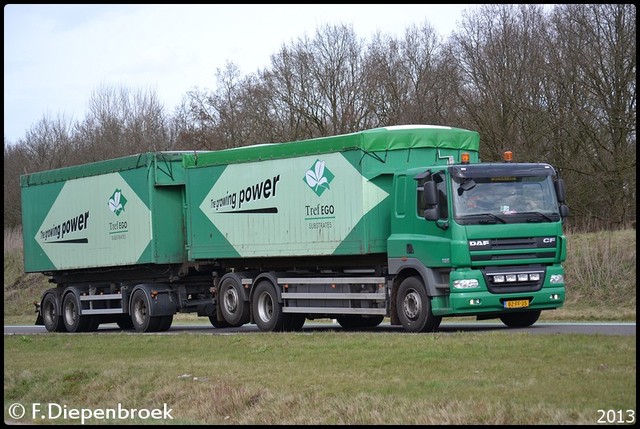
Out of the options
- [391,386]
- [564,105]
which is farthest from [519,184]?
[564,105]

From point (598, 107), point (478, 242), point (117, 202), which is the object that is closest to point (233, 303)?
point (117, 202)

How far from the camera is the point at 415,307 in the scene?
1934 cm

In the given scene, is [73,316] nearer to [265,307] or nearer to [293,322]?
[265,307]

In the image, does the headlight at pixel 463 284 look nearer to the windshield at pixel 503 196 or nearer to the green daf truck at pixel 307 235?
the green daf truck at pixel 307 235

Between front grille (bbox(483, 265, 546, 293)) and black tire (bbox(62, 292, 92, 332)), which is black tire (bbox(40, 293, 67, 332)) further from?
front grille (bbox(483, 265, 546, 293))

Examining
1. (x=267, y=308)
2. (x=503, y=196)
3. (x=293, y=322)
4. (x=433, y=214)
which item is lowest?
(x=293, y=322)

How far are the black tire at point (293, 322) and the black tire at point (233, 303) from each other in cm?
109

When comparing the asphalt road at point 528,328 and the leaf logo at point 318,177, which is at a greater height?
the leaf logo at point 318,177

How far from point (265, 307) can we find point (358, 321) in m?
2.10

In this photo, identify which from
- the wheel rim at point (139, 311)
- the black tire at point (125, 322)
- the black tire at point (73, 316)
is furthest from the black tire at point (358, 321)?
the black tire at point (73, 316)

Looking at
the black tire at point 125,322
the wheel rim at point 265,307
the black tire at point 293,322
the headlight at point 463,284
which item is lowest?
the black tire at point 125,322

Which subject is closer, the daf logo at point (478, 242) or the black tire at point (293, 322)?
the daf logo at point (478, 242)

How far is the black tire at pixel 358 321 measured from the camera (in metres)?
23.3

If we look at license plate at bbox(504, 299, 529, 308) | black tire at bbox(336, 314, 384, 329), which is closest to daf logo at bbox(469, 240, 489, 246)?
license plate at bbox(504, 299, 529, 308)
